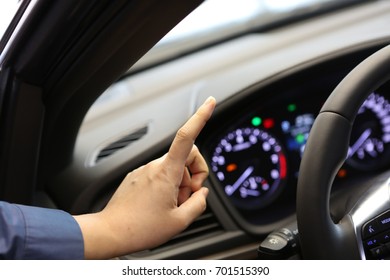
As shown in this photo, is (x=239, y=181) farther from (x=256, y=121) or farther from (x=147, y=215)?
(x=147, y=215)

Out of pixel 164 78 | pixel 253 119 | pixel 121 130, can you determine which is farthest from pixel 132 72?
pixel 253 119

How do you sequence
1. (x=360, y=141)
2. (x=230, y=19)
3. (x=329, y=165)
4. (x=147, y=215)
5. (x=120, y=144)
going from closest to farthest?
(x=329, y=165) < (x=147, y=215) < (x=120, y=144) < (x=360, y=141) < (x=230, y=19)

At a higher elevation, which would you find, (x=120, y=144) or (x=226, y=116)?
(x=226, y=116)

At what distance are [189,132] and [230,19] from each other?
921 mm

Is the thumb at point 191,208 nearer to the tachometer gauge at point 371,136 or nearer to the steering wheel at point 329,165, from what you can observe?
→ the steering wheel at point 329,165

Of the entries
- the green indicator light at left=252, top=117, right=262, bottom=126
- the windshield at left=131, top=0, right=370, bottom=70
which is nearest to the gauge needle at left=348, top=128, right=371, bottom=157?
the green indicator light at left=252, top=117, right=262, bottom=126

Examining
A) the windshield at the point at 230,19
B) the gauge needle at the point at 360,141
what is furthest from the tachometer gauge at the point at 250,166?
the windshield at the point at 230,19

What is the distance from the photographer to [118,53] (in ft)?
2.80

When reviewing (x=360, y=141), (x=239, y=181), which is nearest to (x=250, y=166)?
(x=239, y=181)

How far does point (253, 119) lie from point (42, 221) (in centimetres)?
70

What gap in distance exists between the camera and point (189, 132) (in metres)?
0.77

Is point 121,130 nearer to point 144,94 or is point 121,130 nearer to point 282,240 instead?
point 144,94

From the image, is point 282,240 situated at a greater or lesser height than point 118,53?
lesser

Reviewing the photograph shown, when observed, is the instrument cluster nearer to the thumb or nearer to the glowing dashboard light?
the glowing dashboard light
